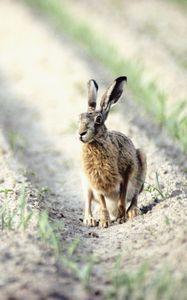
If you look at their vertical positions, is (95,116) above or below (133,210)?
above

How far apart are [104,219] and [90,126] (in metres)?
0.81

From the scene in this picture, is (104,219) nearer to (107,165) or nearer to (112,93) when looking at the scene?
(107,165)

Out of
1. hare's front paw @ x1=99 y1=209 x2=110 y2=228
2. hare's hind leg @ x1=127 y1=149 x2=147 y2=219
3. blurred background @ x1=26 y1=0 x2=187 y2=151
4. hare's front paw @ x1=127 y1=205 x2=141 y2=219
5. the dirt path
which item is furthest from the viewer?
blurred background @ x1=26 y1=0 x2=187 y2=151

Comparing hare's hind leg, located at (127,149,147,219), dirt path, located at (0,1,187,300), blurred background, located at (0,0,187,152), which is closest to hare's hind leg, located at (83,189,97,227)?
dirt path, located at (0,1,187,300)

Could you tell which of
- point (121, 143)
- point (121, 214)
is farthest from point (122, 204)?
point (121, 143)

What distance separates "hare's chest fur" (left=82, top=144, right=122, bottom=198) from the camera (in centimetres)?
659

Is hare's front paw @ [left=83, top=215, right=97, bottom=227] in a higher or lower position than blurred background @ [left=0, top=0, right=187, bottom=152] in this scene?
lower

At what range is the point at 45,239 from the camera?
520 centimetres

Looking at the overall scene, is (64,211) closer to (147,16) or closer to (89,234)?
(89,234)

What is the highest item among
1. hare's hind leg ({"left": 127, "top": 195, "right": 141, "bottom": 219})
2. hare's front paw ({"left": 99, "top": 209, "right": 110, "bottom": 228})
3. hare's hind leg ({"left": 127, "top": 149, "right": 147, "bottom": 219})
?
hare's hind leg ({"left": 127, "top": 149, "right": 147, "bottom": 219})

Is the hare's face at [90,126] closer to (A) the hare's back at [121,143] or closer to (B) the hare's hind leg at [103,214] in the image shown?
(A) the hare's back at [121,143]

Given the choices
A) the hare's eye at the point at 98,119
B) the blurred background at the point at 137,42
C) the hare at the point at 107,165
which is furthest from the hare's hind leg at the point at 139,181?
the blurred background at the point at 137,42

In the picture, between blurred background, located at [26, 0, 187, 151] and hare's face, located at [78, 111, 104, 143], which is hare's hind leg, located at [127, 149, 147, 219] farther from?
blurred background, located at [26, 0, 187, 151]

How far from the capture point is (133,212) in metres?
6.79
